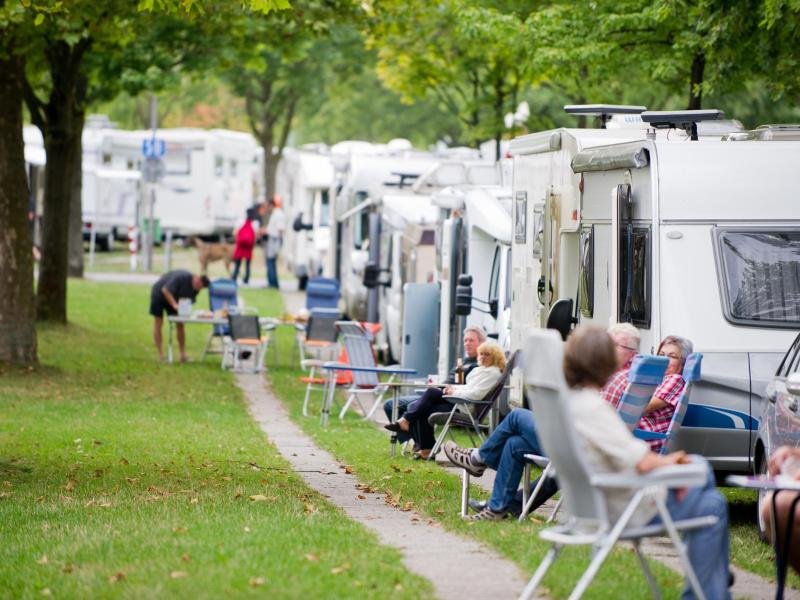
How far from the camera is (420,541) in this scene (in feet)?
29.1

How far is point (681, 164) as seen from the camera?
11109 mm

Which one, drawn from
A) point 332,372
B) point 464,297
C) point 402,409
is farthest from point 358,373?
point 402,409

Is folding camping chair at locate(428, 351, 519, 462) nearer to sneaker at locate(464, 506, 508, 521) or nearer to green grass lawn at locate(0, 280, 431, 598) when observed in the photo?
green grass lawn at locate(0, 280, 431, 598)

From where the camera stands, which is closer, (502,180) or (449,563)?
(449,563)

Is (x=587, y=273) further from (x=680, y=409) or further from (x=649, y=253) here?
(x=680, y=409)

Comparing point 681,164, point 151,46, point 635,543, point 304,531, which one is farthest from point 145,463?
point 151,46

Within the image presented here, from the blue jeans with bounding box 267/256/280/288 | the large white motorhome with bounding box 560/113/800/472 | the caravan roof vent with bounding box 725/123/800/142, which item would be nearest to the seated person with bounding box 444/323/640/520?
the large white motorhome with bounding box 560/113/800/472

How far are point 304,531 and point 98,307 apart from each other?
20844 millimetres

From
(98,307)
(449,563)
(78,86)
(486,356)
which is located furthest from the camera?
(98,307)

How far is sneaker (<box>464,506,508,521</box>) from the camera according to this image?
32.1 feet

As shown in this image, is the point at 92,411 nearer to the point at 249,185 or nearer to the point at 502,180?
the point at 502,180

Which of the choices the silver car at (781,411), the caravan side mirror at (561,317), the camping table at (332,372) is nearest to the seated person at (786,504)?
the silver car at (781,411)

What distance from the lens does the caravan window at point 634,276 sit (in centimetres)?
1108

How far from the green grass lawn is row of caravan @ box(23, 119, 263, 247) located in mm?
27319
